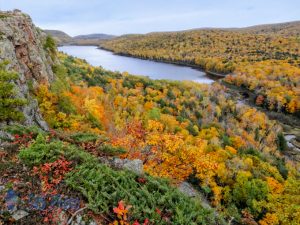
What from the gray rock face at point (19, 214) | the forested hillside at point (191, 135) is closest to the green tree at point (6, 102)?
the forested hillside at point (191, 135)

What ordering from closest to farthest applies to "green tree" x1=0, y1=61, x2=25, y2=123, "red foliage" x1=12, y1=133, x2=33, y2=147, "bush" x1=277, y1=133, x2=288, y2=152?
"red foliage" x1=12, y1=133, x2=33, y2=147
"green tree" x1=0, y1=61, x2=25, y2=123
"bush" x1=277, y1=133, x2=288, y2=152

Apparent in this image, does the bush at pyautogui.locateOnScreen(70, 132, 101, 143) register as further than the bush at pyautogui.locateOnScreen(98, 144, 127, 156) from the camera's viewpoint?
Yes

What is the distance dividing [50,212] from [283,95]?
354 ft

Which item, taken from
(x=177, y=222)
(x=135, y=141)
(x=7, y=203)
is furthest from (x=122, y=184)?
(x=135, y=141)

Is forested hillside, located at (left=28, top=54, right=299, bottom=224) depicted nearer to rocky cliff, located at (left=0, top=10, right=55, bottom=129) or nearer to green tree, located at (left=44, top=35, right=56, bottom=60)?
rocky cliff, located at (left=0, top=10, right=55, bottom=129)

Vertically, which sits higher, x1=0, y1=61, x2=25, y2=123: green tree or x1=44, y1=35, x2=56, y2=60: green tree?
x1=44, y1=35, x2=56, y2=60: green tree

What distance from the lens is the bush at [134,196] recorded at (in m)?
8.83

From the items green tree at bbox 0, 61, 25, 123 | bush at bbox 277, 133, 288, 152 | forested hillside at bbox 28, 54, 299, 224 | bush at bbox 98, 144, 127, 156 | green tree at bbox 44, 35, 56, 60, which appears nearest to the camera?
bush at bbox 98, 144, 127, 156

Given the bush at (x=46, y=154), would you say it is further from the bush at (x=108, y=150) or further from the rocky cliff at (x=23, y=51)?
the rocky cliff at (x=23, y=51)

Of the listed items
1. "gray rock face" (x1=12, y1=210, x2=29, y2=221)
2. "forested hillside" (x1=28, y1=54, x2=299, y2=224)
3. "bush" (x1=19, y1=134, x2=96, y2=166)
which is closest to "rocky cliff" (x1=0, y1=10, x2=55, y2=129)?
"forested hillside" (x1=28, y1=54, x2=299, y2=224)

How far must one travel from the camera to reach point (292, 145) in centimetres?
7375

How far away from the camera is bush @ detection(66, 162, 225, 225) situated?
8828mm

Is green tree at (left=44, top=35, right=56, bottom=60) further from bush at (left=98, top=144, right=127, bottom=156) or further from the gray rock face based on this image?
the gray rock face

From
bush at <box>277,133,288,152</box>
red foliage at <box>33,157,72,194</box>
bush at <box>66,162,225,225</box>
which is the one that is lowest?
bush at <box>277,133,288,152</box>
